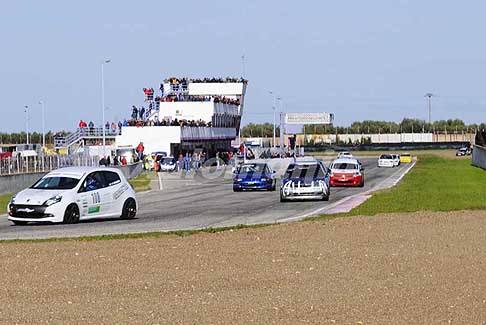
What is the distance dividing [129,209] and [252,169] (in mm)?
21395

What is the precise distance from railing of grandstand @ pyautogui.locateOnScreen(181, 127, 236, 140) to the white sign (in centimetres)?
3267

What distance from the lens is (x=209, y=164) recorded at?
84.8 meters

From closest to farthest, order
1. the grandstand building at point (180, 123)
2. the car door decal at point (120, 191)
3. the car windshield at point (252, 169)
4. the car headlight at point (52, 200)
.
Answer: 1. the car headlight at point (52, 200)
2. the car door decal at point (120, 191)
3. the car windshield at point (252, 169)
4. the grandstand building at point (180, 123)

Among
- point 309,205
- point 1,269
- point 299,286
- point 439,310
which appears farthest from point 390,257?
point 309,205

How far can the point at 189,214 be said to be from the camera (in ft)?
92.9

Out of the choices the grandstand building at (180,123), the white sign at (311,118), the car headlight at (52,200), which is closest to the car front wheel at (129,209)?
the car headlight at (52,200)

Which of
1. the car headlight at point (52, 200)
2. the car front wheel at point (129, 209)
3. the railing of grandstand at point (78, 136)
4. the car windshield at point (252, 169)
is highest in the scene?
the railing of grandstand at point (78, 136)

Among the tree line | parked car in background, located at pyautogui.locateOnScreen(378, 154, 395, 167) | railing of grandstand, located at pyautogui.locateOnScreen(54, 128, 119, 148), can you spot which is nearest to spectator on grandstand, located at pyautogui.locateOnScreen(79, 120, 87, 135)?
railing of grandstand, located at pyautogui.locateOnScreen(54, 128, 119, 148)

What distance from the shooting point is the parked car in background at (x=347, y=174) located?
47.2 metres

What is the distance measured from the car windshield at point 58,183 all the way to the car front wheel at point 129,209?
1806mm

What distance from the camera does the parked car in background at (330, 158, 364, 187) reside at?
4725 centimetres

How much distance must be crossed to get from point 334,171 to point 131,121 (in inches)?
1640

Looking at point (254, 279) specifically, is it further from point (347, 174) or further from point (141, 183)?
point (141, 183)

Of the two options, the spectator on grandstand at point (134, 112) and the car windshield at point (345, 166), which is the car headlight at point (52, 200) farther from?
the spectator on grandstand at point (134, 112)
